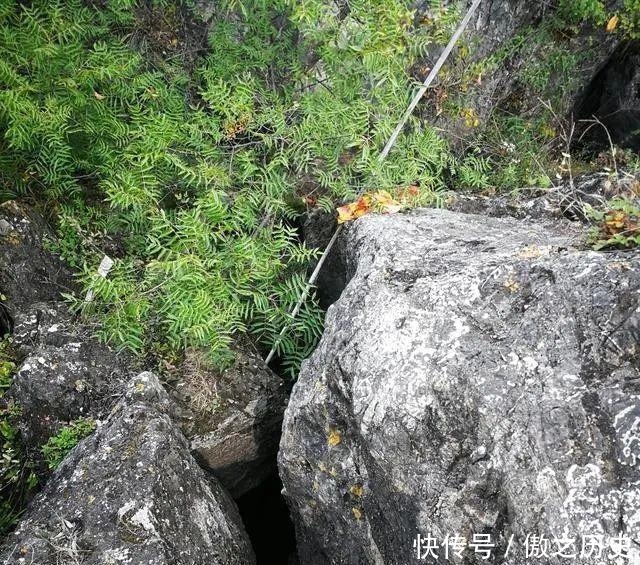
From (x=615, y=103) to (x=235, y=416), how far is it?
800cm

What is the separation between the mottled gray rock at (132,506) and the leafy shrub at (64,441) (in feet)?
1.00

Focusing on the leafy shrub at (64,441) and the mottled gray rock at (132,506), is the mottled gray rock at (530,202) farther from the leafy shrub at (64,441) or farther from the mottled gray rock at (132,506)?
the leafy shrub at (64,441)

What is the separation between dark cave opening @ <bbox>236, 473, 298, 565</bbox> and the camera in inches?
227

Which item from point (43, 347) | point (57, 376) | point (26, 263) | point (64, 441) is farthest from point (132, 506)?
point (26, 263)

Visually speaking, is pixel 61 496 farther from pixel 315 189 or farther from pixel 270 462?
pixel 315 189

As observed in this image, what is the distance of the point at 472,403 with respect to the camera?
10.4 ft

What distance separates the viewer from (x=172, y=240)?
182 inches

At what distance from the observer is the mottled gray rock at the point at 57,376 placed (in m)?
4.68

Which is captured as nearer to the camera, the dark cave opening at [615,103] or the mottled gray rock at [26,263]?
the mottled gray rock at [26,263]

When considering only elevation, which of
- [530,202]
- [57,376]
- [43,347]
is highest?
[530,202]

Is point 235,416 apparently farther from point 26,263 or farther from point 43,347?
point 26,263

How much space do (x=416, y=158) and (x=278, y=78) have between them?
185 centimetres

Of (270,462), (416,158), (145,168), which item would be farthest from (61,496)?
(416,158)

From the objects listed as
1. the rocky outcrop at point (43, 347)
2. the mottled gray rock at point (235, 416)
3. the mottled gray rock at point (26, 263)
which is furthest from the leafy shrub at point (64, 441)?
the mottled gray rock at point (26, 263)
